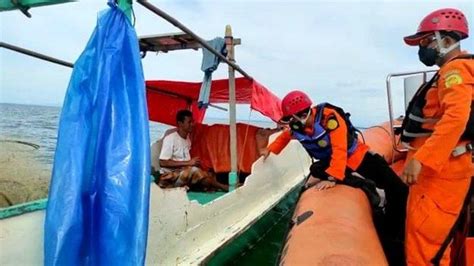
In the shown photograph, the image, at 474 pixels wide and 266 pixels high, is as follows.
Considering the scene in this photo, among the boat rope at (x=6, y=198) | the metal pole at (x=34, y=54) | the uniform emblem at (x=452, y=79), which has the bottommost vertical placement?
the boat rope at (x=6, y=198)

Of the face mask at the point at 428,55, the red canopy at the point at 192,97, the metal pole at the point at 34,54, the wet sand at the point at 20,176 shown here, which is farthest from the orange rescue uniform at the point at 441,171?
the red canopy at the point at 192,97

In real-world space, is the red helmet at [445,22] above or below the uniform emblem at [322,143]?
above

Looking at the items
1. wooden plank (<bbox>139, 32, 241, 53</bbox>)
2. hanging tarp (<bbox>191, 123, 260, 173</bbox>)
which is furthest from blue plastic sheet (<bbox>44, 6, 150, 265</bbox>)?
hanging tarp (<bbox>191, 123, 260, 173</bbox>)

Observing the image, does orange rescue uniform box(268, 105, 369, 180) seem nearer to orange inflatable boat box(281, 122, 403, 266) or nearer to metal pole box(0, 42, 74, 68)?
orange inflatable boat box(281, 122, 403, 266)

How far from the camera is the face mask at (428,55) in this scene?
8.22 ft

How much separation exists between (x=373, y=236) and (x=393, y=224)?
109cm

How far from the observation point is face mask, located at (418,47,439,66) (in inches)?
98.7

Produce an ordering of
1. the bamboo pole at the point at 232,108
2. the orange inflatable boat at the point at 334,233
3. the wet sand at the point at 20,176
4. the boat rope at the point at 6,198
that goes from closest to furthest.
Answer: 1. the orange inflatable boat at the point at 334,233
2. the boat rope at the point at 6,198
3. the wet sand at the point at 20,176
4. the bamboo pole at the point at 232,108

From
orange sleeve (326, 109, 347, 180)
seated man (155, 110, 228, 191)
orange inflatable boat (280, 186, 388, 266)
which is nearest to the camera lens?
orange inflatable boat (280, 186, 388, 266)

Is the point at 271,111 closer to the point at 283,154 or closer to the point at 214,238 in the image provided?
the point at 283,154

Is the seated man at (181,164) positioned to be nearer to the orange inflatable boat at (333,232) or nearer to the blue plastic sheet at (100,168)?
the orange inflatable boat at (333,232)

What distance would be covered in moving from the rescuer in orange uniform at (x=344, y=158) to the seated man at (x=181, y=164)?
1.70 m

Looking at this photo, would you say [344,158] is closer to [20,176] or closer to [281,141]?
[281,141]

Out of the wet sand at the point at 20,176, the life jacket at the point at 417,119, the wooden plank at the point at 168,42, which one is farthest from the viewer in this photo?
the wooden plank at the point at 168,42
